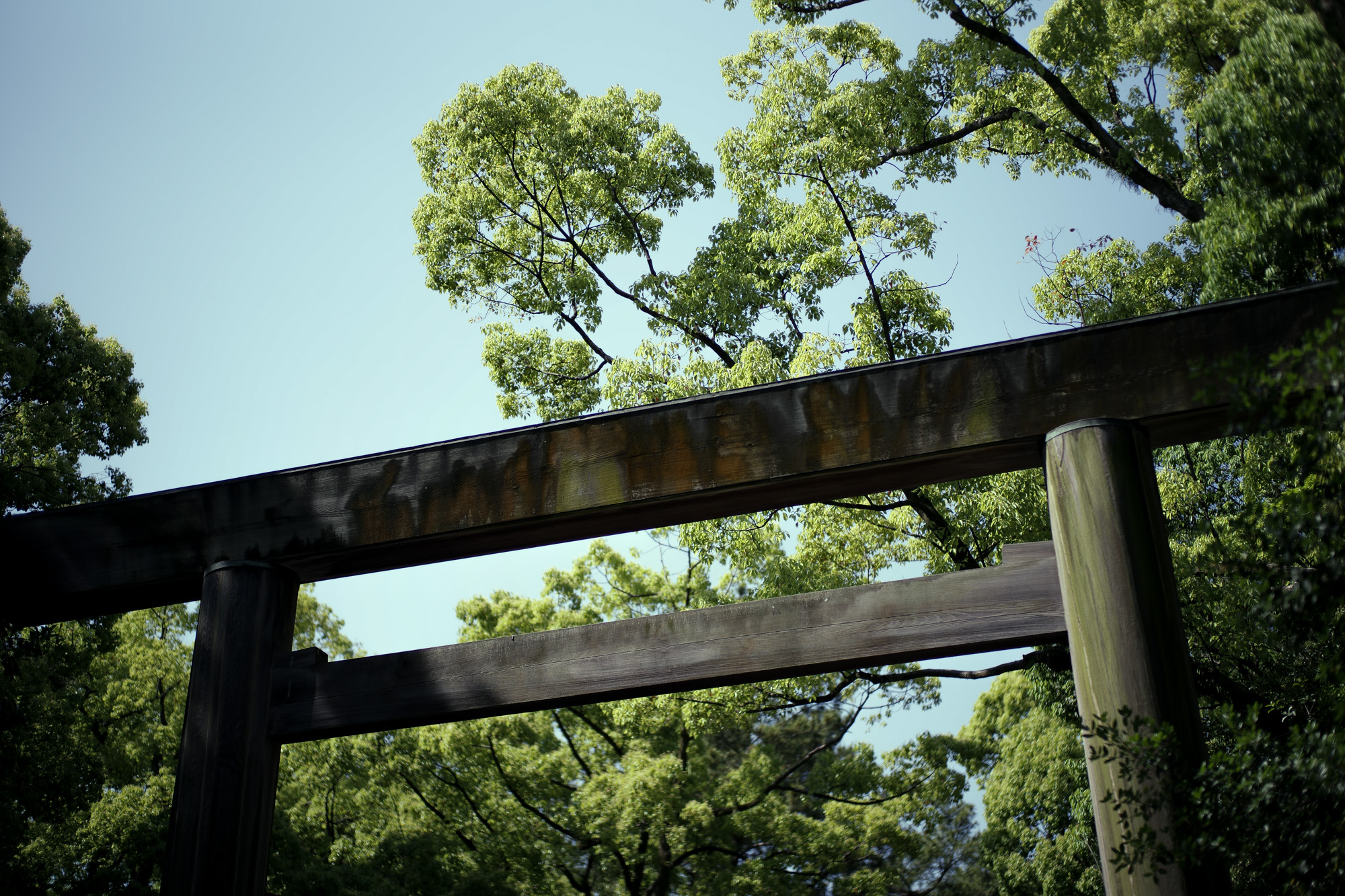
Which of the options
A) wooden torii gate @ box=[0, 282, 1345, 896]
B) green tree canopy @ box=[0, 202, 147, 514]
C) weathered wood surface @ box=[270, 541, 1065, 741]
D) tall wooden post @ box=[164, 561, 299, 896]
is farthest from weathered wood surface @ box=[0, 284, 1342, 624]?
green tree canopy @ box=[0, 202, 147, 514]

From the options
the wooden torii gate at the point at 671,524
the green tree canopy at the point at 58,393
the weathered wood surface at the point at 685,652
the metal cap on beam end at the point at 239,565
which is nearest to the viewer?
the wooden torii gate at the point at 671,524

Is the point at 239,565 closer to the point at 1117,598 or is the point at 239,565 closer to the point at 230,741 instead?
the point at 230,741

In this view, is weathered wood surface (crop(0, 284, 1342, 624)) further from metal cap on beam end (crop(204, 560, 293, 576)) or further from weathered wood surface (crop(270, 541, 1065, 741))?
weathered wood surface (crop(270, 541, 1065, 741))

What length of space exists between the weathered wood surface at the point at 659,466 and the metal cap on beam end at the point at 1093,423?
0.03 m

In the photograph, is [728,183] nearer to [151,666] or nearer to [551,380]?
[551,380]

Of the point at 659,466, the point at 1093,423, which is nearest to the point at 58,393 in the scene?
the point at 659,466

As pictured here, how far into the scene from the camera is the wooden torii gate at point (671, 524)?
2652 millimetres

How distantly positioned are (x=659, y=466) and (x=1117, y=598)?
4.22 ft

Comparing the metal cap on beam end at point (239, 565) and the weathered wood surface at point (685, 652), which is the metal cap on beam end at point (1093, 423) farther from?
the metal cap on beam end at point (239, 565)

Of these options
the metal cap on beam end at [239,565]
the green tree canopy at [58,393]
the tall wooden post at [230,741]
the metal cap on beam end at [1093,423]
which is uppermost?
the green tree canopy at [58,393]

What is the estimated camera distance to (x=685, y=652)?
2955mm

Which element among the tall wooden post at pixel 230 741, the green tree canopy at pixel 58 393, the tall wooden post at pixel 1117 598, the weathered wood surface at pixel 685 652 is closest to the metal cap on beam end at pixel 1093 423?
the tall wooden post at pixel 1117 598

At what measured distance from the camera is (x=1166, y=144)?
31.9 ft

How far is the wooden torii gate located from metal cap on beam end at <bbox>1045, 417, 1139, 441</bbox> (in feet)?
0.04
